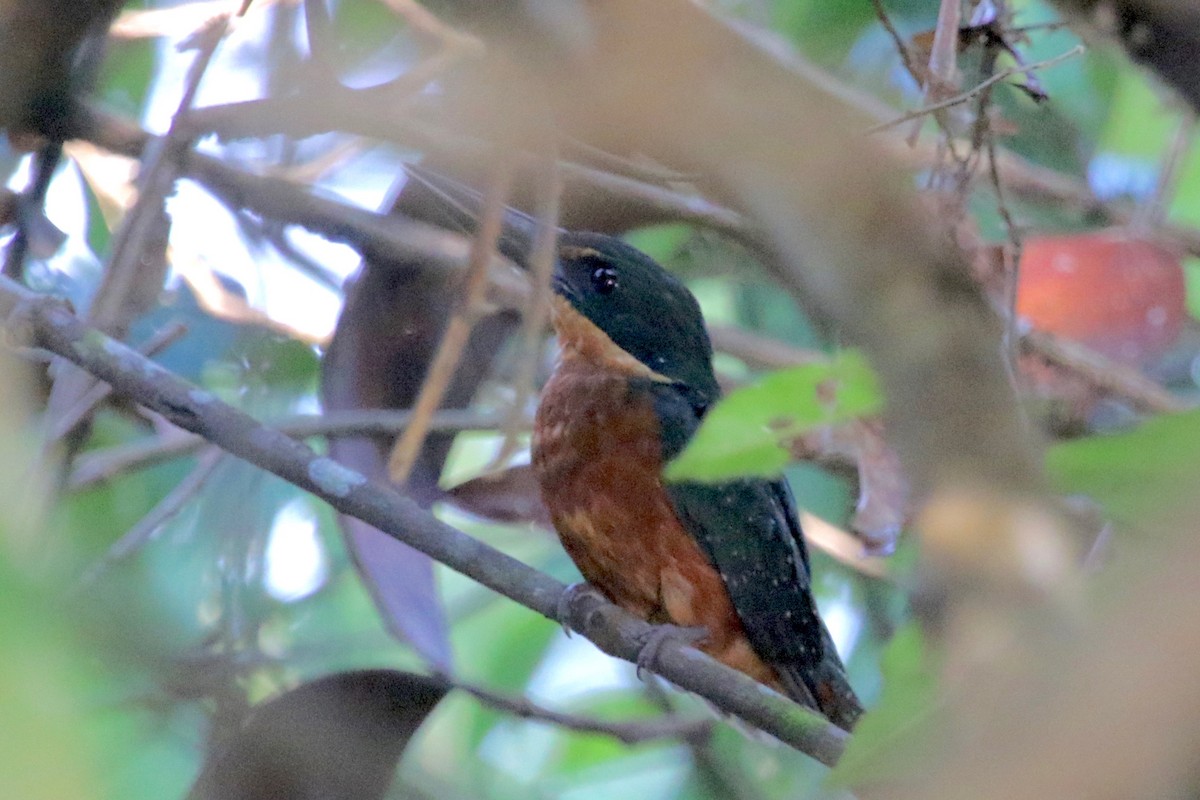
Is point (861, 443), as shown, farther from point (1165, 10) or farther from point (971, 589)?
point (971, 589)

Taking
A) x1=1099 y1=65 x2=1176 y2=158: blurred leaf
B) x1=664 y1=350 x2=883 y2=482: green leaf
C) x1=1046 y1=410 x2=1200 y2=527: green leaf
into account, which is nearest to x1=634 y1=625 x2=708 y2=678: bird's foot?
x1=664 y1=350 x2=883 y2=482: green leaf

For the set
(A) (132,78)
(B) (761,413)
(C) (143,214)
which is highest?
(B) (761,413)

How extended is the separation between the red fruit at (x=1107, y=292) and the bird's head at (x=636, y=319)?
70 centimetres

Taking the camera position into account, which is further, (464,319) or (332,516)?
(332,516)

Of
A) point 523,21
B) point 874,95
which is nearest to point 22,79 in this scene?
point 523,21

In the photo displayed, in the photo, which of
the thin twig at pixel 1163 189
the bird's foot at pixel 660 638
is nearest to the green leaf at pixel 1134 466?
the bird's foot at pixel 660 638

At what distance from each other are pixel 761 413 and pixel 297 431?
5.52ft

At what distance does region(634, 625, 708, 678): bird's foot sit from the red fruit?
39.3 inches

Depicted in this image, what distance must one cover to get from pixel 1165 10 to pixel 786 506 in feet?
5.27

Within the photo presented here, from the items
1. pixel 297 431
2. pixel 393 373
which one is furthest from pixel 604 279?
pixel 297 431

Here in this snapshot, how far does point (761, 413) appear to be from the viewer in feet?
3.18

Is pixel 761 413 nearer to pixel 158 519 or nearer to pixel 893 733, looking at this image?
pixel 893 733

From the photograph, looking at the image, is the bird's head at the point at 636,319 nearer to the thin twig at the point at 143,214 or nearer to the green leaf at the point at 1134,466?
the thin twig at the point at 143,214

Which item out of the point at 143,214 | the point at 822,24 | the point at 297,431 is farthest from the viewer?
the point at 822,24
